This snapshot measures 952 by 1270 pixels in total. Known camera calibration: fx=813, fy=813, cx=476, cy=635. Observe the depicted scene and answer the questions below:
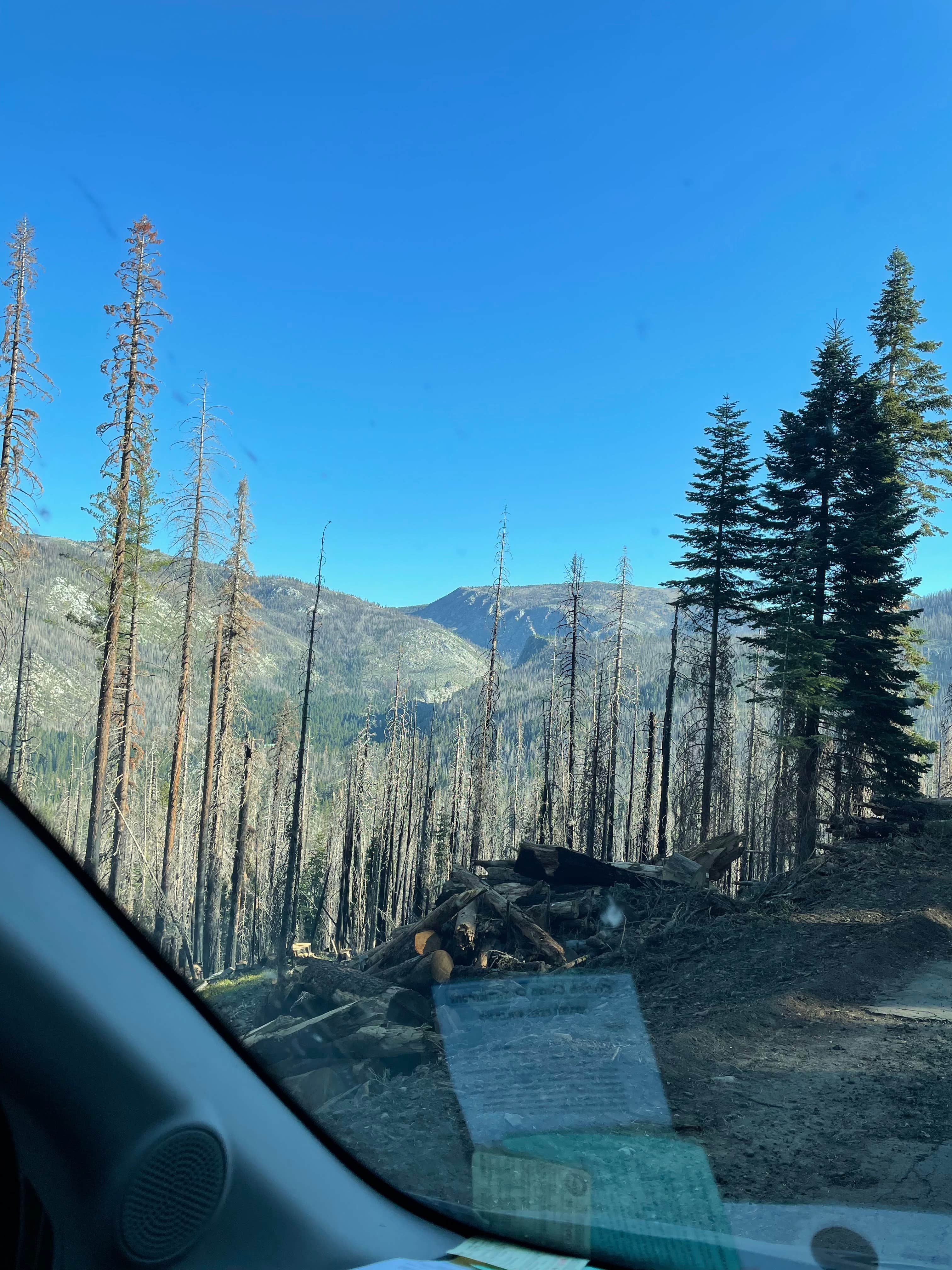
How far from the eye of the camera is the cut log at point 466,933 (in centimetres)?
1186

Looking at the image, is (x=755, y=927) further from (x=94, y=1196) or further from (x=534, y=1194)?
(x=94, y=1196)

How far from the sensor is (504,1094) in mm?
5543

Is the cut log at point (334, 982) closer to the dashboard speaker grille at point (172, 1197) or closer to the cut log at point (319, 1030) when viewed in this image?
the cut log at point (319, 1030)

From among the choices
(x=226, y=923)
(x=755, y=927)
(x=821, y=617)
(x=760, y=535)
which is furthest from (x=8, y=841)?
(x=226, y=923)

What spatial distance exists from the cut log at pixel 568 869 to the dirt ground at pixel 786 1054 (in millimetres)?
931

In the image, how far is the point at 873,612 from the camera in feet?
76.2

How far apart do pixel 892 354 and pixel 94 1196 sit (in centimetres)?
2934

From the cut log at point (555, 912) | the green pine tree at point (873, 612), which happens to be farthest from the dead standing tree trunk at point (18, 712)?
the green pine tree at point (873, 612)

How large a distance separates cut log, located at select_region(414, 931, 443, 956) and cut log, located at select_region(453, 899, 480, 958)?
0.35 m

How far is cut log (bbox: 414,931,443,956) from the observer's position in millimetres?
12117

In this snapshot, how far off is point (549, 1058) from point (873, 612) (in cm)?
2035

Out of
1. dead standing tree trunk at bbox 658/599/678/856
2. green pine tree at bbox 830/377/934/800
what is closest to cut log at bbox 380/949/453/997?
green pine tree at bbox 830/377/934/800

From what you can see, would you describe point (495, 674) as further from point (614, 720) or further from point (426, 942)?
point (426, 942)

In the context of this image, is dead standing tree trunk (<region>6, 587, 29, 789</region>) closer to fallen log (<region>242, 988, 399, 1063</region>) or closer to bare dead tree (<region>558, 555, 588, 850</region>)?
fallen log (<region>242, 988, 399, 1063</region>)
